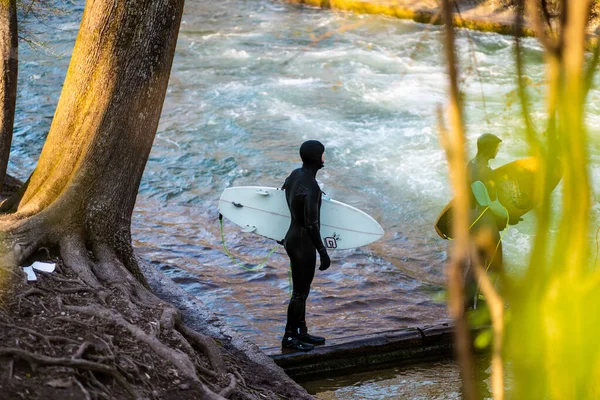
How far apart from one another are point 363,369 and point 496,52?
1596 cm

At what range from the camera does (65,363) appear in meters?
4.92

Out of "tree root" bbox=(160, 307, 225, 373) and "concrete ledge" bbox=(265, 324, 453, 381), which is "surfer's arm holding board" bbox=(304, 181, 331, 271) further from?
"tree root" bbox=(160, 307, 225, 373)

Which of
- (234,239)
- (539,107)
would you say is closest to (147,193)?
(234,239)

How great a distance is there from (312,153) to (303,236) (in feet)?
2.23

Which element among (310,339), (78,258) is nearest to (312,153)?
(310,339)

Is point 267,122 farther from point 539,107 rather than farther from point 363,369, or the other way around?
point 363,369

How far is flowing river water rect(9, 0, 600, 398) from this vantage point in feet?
29.4

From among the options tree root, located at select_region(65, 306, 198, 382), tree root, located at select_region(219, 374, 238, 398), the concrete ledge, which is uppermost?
tree root, located at select_region(65, 306, 198, 382)

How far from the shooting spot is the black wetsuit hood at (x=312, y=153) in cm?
704

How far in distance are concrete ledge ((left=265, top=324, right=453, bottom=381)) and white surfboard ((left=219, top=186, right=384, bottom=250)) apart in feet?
3.39

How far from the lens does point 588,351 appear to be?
215cm

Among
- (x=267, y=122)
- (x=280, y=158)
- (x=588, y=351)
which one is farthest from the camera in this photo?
(x=267, y=122)

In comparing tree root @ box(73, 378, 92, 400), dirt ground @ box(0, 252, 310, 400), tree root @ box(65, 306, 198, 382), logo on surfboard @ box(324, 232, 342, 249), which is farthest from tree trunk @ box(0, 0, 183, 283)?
tree root @ box(73, 378, 92, 400)

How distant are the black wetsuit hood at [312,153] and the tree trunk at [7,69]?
3.71 meters
